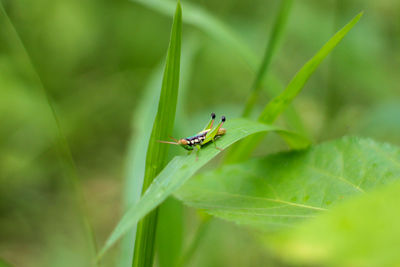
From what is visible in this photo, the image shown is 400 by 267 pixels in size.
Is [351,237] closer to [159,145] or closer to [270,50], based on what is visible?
[159,145]

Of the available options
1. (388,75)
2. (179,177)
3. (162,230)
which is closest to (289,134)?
(179,177)

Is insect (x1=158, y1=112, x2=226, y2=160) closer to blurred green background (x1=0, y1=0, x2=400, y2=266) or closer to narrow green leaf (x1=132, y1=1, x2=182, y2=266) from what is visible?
narrow green leaf (x1=132, y1=1, x2=182, y2=266)

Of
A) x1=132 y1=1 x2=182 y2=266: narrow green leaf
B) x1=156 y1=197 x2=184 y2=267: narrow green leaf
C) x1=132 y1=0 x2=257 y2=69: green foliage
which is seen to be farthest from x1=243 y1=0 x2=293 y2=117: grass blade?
x1=132 y1=1 x2=182 y2=266: narrow green leaf

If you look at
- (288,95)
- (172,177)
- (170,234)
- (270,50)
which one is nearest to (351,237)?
(172,177)

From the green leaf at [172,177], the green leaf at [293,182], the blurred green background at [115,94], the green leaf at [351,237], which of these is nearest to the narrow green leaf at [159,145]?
the green leaf at [172,177]

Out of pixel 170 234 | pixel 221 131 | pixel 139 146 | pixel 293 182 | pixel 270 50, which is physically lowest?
pixel 170 234
